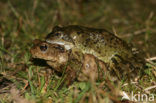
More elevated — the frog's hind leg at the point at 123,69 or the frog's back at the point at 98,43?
the frog's back at the point at 98,43

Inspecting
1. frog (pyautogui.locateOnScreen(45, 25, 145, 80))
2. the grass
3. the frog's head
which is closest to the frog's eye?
the frog's head

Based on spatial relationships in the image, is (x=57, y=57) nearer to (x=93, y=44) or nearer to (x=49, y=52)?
(x=49, y=52)

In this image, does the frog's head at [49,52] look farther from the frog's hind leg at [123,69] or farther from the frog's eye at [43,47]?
the frog's hind leg at [123,69]

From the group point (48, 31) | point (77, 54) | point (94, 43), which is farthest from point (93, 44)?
point (48, 31)

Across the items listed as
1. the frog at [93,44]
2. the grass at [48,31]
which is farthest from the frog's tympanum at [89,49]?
the grass at [48,31]

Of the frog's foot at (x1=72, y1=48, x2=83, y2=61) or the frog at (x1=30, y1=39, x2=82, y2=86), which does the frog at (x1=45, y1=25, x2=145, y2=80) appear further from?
the frog at (x1=30, y1=39, x2=82, y2=86)

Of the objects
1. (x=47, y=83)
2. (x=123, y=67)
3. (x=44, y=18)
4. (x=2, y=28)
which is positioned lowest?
(x=47, y=83)

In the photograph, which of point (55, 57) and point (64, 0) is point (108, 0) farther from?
point (55, 57)

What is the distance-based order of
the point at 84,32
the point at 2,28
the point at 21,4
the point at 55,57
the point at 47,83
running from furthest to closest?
1. the point at 21,4
2. the point at 2,28
3. the point at 84,32
4. the point at 55,57
5. the point at 47,83

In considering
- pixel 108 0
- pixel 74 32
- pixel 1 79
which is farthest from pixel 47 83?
pixel 108 0
